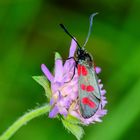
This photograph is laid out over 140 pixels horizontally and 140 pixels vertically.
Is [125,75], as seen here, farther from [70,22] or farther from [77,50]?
[77,50]

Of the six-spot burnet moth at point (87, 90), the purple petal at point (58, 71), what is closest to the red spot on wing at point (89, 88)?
the six-spot burnet moth at point (87, 90)

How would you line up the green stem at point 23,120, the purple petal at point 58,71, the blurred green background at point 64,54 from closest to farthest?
the green stem at point 23,120, the purple petal at point 58,71, the blurred green background at point 64,54

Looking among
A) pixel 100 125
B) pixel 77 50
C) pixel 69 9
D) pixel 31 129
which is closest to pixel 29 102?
pixel 31 129

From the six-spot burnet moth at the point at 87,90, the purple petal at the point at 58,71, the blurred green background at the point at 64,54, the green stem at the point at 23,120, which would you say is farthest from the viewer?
the blurred green background at the point at 64,54

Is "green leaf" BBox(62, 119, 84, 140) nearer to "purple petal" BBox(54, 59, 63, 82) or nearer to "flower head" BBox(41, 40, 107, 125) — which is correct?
"flower head" BBox(41, 40, 107, 125)

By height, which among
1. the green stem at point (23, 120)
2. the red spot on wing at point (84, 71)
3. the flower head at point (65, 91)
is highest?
the red spot on wing at point (84, 71)

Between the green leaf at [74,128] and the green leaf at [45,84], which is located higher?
the green leaf at [45,84]

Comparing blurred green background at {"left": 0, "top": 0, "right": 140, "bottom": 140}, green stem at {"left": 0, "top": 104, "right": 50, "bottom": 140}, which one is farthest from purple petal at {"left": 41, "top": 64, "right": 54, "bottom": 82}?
blurred green background at {"left": 0, "top": 0, "right": 140, "bottom": 140}

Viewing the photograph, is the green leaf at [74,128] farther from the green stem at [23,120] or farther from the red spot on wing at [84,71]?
the red spot on wing at [84,71]

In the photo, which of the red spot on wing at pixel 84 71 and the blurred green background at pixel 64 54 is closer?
the red spot on wing at pixel 84 71
